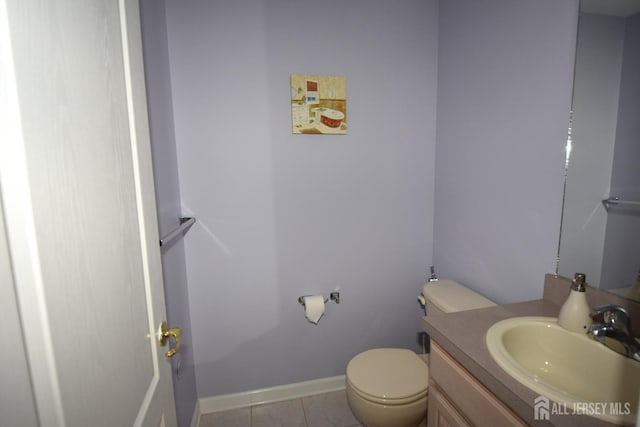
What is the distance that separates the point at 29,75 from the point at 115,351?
51cm

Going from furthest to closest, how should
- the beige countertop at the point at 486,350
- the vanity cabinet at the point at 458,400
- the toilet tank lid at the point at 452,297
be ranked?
the toilet tank lid at the point at 452,297, the vanity cabinet at the point at 458,400, the beige countertop at the point at 486,350

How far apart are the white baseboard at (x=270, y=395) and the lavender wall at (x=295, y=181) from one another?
52mm

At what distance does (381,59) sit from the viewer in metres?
1.80

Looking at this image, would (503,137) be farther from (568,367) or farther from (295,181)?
(295,181)

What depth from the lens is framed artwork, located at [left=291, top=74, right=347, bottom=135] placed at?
5.63 ft

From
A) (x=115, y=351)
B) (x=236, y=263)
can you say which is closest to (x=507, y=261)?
(x=236, y=263)

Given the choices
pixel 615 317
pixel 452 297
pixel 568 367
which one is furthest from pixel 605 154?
pixel 452 297

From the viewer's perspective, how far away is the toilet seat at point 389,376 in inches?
54.4

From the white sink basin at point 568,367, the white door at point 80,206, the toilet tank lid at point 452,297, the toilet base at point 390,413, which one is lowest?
the toilet base at point 390,413

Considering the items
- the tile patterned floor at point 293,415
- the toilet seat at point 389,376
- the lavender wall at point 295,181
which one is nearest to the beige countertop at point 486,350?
the toilet seat at point 389,376

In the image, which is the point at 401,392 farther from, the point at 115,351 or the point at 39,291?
the point at 39,291

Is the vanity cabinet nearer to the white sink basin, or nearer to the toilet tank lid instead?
the white sink basin

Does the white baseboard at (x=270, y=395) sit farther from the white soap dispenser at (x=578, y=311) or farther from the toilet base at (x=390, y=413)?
the white soap dispenser at (x=578, y=311)

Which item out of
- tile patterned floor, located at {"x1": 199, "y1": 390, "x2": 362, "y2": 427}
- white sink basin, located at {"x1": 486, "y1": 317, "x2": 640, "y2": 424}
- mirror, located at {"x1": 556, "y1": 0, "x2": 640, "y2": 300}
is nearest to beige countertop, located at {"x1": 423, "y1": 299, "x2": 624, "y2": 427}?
white sink basin, located at {"x1": 486, "y1": 317, "x2": 640, "y2": 424}
